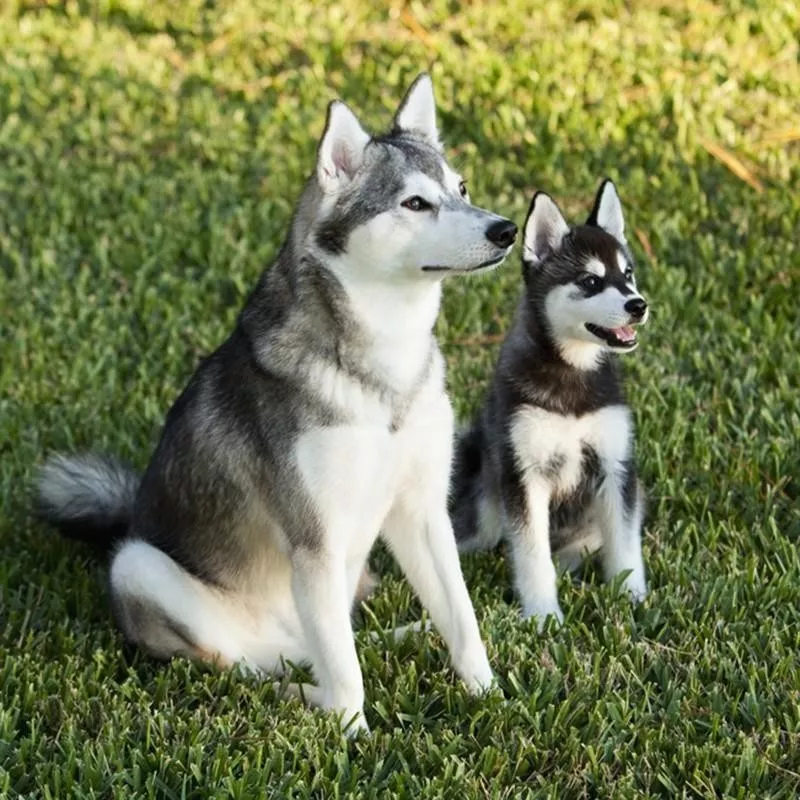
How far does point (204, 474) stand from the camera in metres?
5.23

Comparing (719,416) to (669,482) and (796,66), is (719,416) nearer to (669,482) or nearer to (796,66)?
(669,482)

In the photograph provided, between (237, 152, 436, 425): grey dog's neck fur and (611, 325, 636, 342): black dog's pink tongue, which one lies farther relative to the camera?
(611, 325, 636, 342): black dog's pink tongue

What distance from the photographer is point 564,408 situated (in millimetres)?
5645

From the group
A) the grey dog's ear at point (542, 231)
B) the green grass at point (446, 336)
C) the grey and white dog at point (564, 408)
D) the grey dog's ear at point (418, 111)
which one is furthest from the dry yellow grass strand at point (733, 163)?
the grey dog's ear at point (418, 111)

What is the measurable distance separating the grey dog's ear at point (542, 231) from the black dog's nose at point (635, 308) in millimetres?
475

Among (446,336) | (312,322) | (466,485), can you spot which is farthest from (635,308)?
(446,336)

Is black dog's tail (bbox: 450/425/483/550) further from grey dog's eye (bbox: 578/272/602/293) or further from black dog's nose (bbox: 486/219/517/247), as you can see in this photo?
black dog's nose (bbox: 486/219/517/247)

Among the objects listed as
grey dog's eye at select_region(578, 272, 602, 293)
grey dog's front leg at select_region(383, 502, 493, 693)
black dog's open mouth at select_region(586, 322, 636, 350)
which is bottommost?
grey dog's front leg at select_region(383, 502, 493, 693)

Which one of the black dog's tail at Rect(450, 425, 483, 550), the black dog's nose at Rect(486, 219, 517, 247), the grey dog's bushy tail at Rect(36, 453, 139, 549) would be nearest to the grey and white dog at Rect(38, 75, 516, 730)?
the black dog's nose at Rect(486, 219, 517, 247)

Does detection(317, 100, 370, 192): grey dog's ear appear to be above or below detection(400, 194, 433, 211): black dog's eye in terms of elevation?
above

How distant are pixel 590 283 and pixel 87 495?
7.00 ft

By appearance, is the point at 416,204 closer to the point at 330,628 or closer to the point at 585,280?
the point at 585,280

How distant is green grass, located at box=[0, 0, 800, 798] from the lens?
4719mm

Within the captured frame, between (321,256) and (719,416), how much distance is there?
2.76 metres
